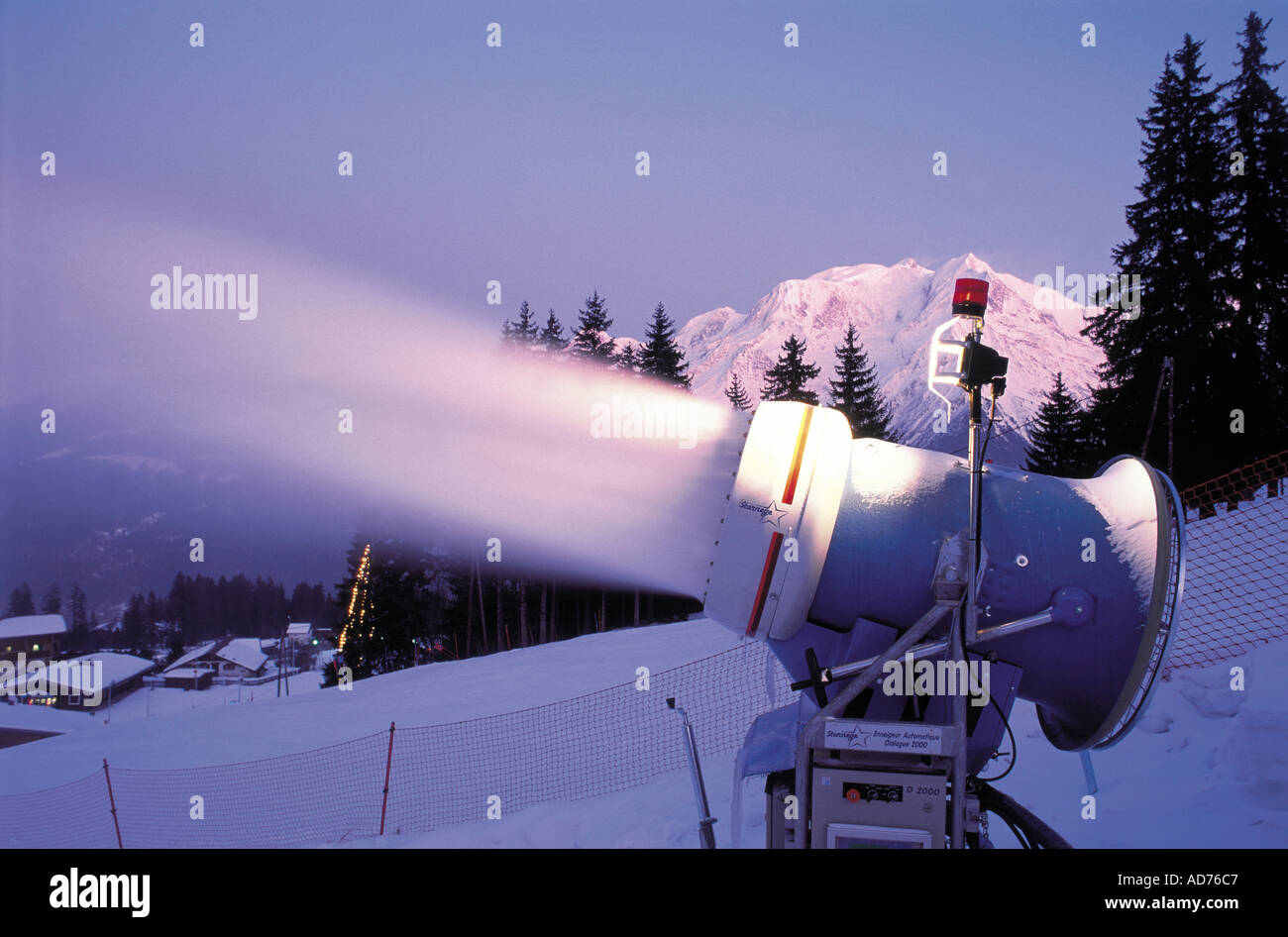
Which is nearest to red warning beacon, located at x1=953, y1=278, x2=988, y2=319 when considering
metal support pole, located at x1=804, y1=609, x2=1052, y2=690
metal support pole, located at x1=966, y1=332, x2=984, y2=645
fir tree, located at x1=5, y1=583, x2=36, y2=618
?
metal support pole, located at x1=966, y1=332, x2=984, y2=645

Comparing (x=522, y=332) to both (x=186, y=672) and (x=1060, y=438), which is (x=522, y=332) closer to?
(x=1060, y=438)

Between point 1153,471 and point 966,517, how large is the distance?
2.63 feet

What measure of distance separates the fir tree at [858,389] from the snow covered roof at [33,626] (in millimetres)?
43230

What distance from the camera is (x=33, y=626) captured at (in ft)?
160

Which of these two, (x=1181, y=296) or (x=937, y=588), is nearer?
(x=937, y=588)

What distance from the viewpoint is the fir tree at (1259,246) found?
20.1 meters

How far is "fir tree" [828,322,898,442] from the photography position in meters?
31.4

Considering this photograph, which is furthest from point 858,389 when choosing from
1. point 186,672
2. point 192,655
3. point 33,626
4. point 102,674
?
point 192,655

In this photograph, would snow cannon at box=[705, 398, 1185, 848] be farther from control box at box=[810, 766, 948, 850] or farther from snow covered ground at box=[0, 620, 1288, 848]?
snow covered ground at box=[0, 620, 1288, 848]

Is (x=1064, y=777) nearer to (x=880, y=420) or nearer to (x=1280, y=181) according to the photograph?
(x=1280, y=181)

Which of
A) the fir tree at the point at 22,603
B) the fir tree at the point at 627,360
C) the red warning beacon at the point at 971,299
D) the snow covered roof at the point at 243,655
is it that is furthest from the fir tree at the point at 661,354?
the snow covered roof at the point at 243,655

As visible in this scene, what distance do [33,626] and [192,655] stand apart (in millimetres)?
30642

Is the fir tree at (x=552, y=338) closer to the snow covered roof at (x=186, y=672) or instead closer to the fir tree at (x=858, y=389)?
the fir tree at (x=858, y=389)
